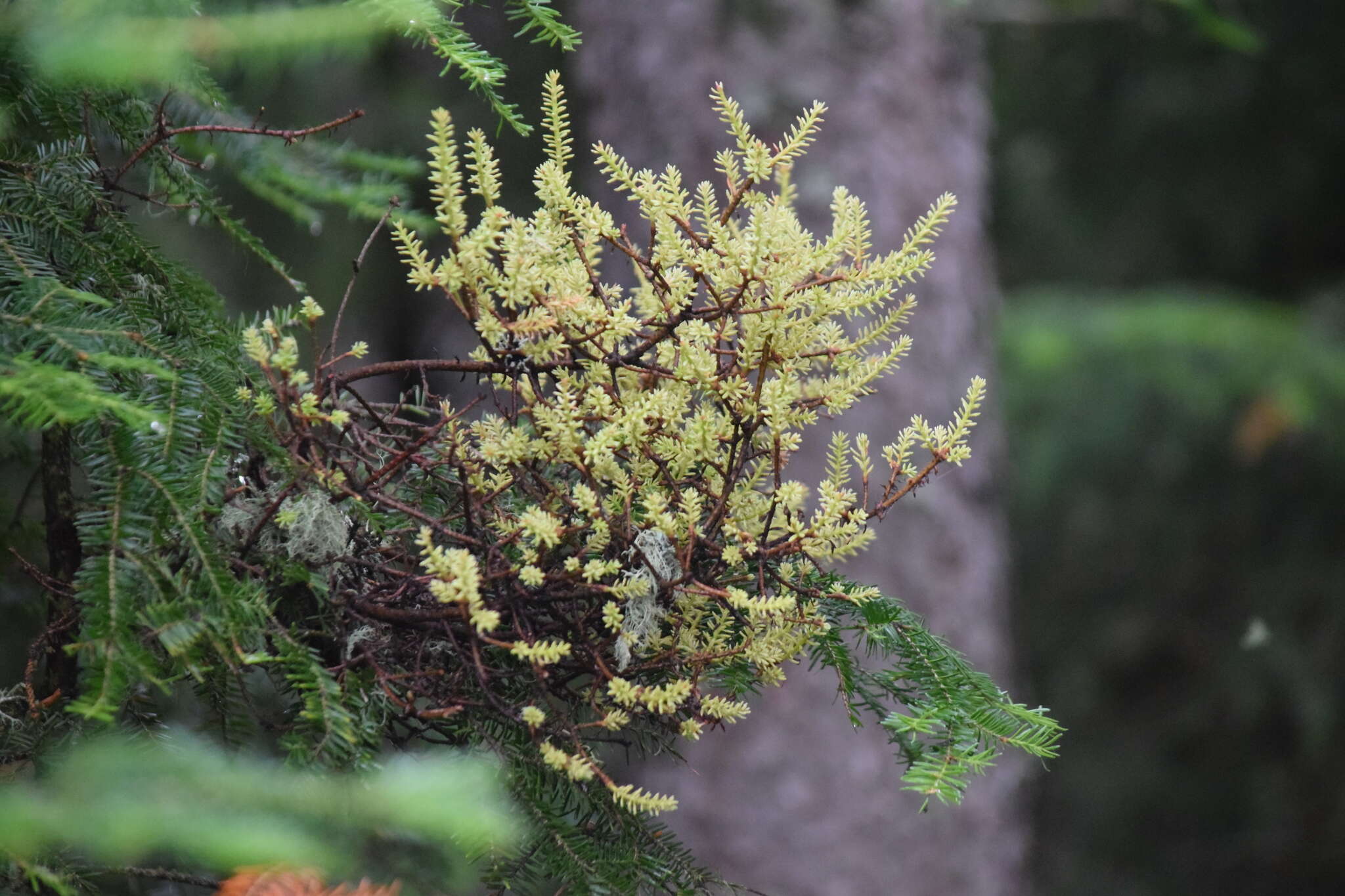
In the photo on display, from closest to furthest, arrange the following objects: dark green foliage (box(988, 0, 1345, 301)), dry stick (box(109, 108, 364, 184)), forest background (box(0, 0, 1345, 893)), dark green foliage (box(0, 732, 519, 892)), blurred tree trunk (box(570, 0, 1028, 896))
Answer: dark green foliage (box(0, 732, 519, 892)) < dry stick (box(109, 108, 364, 184)) < blurred tree trunk (box(570, 0, 1028, 896)) < forest background (box(0, 0, 1345, 893)) < dark green foliage (box(988, 0, 1345, 301))

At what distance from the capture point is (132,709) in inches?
40.4

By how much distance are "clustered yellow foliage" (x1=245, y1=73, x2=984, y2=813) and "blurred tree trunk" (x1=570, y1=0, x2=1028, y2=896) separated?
2.09m

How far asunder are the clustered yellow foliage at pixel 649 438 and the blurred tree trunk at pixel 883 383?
2095 mm

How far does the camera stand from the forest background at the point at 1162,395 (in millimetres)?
5344

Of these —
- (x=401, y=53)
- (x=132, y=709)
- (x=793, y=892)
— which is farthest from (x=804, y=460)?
(x=401, y=53)

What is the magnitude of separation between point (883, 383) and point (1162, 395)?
3.20 m

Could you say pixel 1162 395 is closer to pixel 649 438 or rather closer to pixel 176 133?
pixel 649 438

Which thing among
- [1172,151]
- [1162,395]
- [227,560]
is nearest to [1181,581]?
[1162,395]

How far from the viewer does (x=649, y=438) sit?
1.04m

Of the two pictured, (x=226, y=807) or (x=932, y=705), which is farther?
(x=932, y=705)

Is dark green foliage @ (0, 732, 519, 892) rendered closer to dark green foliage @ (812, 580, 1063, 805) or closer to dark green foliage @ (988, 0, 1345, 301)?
dark green foliage @ (812, 580, 1063, 805)

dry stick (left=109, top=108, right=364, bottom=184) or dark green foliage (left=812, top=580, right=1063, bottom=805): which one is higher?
dry stick (left=109, top=108, right=364, bottom=184)

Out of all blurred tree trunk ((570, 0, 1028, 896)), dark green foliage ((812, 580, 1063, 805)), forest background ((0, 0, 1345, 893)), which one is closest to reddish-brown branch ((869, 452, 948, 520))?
dark green foliage ((812, 580, 1063, 805))

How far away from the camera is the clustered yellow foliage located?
0.98m
